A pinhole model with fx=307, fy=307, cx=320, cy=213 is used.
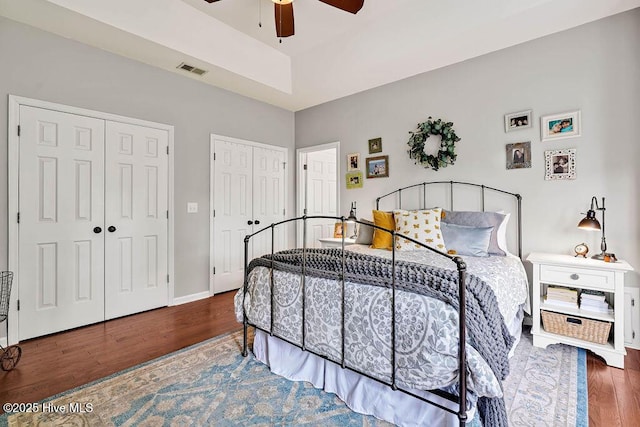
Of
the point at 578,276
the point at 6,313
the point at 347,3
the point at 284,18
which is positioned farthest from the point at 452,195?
the point at 6,313

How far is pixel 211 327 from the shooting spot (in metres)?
2.85

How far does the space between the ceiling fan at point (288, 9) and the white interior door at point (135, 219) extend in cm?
164

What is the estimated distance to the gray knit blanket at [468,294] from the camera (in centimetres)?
132

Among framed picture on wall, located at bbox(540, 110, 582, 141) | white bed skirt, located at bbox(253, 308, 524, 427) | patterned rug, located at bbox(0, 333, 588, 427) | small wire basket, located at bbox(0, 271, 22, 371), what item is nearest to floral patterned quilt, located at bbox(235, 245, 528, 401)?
white bed skirt, located at bbox(253, 308, 524, 427)

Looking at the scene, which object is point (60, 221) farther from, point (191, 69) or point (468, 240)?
point (468, 240)

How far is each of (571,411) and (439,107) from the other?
2.83m

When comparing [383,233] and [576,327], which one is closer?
[576,327]

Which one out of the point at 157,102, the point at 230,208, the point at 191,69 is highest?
the point at 191,69

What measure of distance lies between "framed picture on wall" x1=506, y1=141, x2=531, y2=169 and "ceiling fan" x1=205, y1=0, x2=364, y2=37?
189 centimetres

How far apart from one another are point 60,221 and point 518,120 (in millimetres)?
4281

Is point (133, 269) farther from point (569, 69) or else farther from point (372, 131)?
point (569, 69)

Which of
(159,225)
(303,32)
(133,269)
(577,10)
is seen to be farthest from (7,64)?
(577,10)

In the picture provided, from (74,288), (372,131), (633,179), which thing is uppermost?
(372,131)

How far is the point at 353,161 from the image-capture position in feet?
13.6
